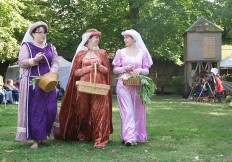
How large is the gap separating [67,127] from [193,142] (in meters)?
2.12

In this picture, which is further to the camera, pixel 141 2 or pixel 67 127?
pixel 141 2

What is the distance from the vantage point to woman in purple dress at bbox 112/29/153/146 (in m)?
6.90

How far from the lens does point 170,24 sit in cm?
2603

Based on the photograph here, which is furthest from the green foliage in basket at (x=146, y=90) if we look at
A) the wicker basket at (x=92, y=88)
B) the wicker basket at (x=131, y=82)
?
the wicker basket at (x=92, y=88)

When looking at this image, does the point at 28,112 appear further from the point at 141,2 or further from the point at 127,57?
the point at 141,2

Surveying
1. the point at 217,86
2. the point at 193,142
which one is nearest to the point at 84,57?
the point at 193,142

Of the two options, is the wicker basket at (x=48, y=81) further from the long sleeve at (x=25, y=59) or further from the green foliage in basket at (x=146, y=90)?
the green foliage in basket at (x=146, y=90)

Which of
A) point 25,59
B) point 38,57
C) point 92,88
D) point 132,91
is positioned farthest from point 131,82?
point 25,59

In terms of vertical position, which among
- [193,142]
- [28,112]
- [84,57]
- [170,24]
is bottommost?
[193,142]

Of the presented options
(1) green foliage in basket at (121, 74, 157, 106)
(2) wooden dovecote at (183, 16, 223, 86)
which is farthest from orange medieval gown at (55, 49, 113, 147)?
(2) wooden dovecote at (183, 16, 223, 86)

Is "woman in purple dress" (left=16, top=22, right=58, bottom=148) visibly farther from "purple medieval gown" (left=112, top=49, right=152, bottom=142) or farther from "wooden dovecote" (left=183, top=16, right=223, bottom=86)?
"wooden dovecote" (left=183, top=16, right=223, bottom=86)

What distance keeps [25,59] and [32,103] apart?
696 millimetres

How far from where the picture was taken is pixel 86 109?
7.04 metres

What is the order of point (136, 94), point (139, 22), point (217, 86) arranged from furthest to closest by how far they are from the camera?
point (139, 22)
point (217, 86)
point (136, 94)
